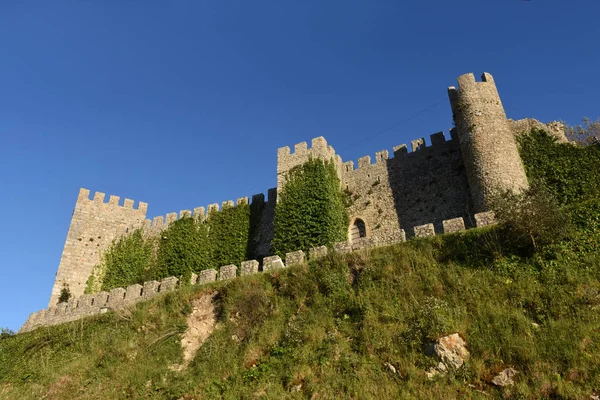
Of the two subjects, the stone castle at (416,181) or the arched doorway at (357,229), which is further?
the arched doorway at (357,229)

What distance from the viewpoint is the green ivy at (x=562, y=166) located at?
64.1 feet

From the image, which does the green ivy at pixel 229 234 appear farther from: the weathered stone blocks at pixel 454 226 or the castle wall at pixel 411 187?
the weathered stone blocks at pixel 454 226

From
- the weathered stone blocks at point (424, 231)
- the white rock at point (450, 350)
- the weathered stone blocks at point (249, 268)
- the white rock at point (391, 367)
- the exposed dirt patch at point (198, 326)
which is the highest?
the weathered stone blocks at point (424, 231)

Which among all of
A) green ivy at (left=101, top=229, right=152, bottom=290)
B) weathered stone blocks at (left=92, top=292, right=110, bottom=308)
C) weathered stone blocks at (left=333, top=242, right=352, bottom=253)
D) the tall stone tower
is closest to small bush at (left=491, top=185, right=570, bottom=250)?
weathered stone blocks at (left=333, top=242, right=352, bottom=253)

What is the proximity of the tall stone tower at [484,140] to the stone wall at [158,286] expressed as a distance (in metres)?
5.31

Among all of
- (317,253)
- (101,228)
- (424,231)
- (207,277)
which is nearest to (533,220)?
(424,231)

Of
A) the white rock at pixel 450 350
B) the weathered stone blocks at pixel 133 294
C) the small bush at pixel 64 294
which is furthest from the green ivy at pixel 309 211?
the small bush at pixel 64 294

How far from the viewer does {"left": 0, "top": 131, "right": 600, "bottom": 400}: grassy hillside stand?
9.24m

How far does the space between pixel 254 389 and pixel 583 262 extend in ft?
27.6

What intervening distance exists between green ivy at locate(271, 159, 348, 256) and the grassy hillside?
656 centimetres

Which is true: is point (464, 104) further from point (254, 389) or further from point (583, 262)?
point (254, 389)

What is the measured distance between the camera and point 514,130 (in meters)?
22.4

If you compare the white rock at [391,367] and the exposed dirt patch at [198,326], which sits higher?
the exposed dirt patch at [198,326]

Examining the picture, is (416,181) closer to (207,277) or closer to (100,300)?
(207,277)
